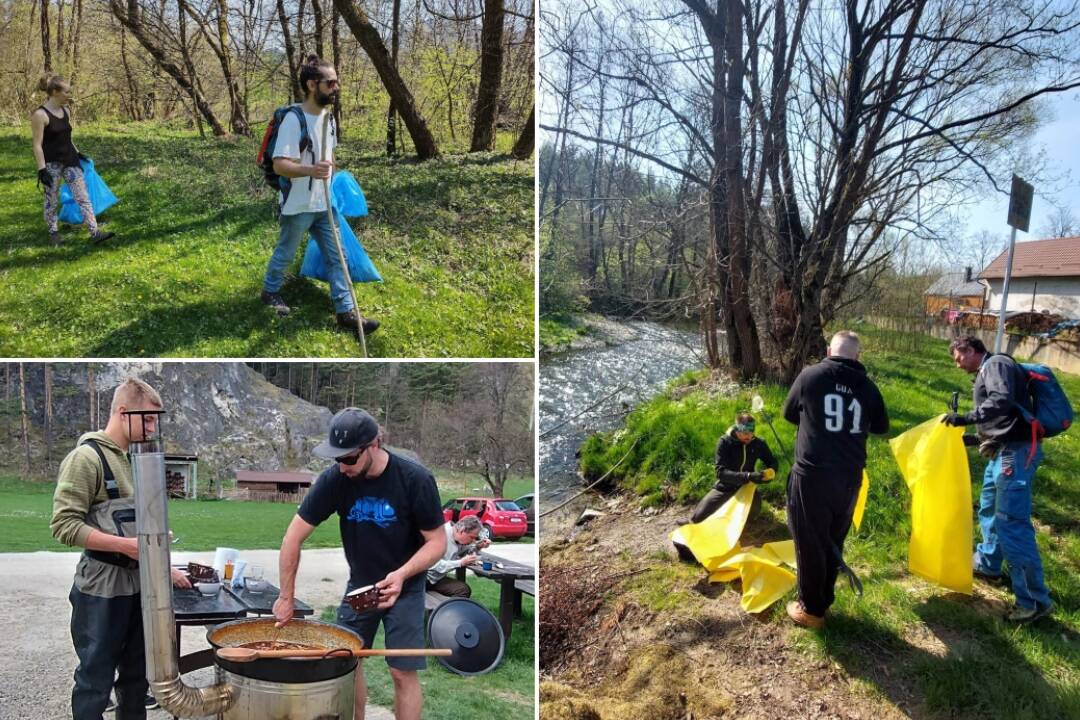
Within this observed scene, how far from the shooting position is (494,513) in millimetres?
7328

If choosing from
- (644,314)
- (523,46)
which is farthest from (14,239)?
(644,314)

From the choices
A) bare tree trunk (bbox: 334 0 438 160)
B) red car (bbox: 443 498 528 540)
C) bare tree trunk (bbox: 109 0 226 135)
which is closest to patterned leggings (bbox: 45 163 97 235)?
bare tree trunk (bbox: 109 0 226 135)

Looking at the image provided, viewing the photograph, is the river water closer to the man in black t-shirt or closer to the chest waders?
the man in black t-shirt

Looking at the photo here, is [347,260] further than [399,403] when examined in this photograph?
No

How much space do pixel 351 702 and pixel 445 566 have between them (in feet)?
8.79

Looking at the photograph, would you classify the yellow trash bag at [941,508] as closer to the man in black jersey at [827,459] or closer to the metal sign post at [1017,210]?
the man in black jersey at [827,459]

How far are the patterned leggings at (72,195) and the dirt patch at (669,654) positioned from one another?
3.87 m

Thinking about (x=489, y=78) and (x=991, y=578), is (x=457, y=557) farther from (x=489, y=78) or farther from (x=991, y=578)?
(x=489, y=78)

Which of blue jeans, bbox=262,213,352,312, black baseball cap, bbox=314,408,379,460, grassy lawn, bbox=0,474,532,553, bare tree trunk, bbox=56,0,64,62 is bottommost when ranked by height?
grassy lawn, bbox=0,474,532,553

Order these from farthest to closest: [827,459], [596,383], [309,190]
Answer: [596,383] < [309,190] < [827,459]

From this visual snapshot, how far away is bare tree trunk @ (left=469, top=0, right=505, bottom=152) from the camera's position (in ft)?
22.7

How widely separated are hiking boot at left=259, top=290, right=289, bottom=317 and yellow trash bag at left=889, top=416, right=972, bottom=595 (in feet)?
12.3

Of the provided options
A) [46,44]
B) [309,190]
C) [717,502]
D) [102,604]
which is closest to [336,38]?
[46,44]

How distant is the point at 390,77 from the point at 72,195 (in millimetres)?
3019
